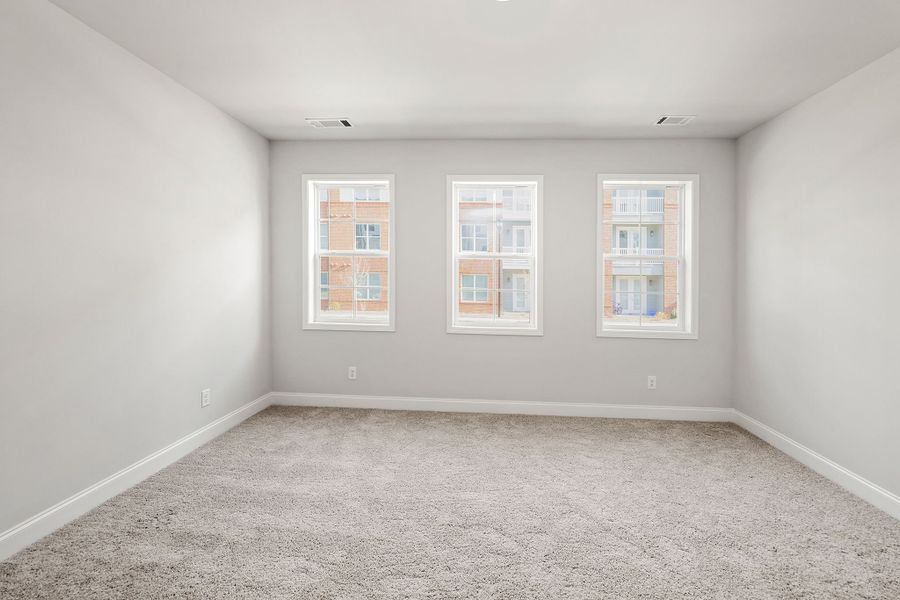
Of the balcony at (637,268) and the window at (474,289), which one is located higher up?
the balcony at (637,268)

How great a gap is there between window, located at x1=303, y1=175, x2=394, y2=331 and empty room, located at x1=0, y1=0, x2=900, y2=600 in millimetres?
33

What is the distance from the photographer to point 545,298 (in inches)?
176

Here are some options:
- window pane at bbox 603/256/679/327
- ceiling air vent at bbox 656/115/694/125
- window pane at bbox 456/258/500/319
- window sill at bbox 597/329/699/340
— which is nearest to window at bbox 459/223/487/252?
window pane at bbox 456/258/500/319

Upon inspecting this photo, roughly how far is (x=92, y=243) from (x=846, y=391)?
4622mm

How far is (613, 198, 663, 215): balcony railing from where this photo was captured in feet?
14.7

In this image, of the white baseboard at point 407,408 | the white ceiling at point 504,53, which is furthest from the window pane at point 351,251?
the white ceiling at point 504,53

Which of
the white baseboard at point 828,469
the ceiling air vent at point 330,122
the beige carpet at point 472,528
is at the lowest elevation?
the beige carpet at point 472,528

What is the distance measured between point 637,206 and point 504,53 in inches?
94.3

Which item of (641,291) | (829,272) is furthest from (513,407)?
(829,272)

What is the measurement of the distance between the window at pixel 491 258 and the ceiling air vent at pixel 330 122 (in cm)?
116

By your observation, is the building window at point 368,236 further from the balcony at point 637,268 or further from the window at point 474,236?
the balcony at point 637,268

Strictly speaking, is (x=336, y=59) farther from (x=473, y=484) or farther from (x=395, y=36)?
(x=473, y=484)

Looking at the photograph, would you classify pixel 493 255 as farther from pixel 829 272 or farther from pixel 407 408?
pixel 829 272

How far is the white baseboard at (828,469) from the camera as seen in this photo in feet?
8.75
